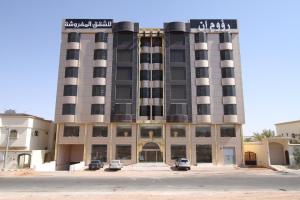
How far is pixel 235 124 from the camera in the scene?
54375mm

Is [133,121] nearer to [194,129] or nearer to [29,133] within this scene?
[194,129]

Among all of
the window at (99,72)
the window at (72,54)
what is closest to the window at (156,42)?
the window at (99,72)

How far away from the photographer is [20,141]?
49750 mm

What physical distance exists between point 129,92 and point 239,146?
85.1 ft

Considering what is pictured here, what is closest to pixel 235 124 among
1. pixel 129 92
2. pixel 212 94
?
pixel 212 94

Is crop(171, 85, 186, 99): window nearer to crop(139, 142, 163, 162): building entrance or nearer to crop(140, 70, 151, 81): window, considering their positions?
crop(140, 70, 151, 81): window

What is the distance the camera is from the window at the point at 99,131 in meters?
54.0

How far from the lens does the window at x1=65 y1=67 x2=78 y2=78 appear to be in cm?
5562

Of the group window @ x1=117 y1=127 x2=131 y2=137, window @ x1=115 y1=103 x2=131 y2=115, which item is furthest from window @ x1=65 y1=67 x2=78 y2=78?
window @ x1=117 y1=127 x2=131 y2=137

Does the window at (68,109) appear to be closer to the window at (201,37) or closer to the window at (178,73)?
the window at (178,73)

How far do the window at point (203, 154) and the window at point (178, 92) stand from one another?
11.3 meters

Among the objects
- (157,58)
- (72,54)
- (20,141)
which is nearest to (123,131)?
(157,58)

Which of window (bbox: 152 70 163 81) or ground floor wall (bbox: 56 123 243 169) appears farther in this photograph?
window (bbox: 152 70 163 81)

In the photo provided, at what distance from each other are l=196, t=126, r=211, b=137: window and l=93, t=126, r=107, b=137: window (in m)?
19.7
